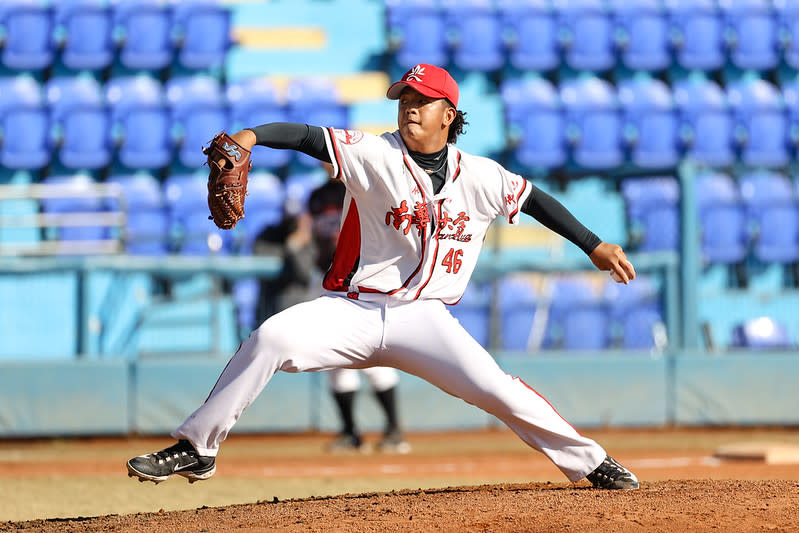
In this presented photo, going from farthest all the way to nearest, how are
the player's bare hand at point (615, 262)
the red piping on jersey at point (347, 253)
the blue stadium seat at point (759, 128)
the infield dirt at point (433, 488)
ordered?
the blue stadium seat at point (759, 128)
the player's bare hand at point (615, 262)
the red piping on jersey at point (347, 253)
the infield dirt at point (433, 488)

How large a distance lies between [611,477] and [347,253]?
155 cm

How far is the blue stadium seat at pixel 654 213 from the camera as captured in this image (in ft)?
39.1

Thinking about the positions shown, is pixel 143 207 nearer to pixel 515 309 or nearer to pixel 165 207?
pixel 165 207

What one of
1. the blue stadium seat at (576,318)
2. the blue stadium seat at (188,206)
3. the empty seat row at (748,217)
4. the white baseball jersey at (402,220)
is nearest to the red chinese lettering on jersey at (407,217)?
the white baseball jersey at (402,220)

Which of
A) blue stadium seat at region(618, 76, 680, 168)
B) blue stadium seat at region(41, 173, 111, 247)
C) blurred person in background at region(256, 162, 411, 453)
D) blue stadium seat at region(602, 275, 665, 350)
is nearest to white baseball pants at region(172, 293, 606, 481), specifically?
blurred person in background at region(256, 162, 411, 453)

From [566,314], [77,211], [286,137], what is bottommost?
[566,314]

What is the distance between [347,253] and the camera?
4.79 meters

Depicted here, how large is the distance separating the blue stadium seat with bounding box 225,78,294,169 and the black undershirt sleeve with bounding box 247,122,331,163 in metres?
10.0

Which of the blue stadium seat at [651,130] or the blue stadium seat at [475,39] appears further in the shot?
the blue stadium seat at [475,39]

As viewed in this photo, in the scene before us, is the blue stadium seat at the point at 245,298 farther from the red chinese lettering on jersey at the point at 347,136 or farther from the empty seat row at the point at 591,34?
the empty seat row at the point at 591,34

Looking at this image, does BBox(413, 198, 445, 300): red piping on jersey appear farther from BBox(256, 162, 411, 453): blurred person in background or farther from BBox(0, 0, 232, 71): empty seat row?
BBox(0, 0, 232, 71): empty seat row

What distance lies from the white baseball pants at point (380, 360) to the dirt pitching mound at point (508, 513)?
0.27 meters

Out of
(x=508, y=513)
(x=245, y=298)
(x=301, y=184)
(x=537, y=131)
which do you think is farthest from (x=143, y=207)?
(x=508, y=513)

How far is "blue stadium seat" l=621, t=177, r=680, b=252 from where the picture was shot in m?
11.9
